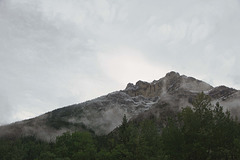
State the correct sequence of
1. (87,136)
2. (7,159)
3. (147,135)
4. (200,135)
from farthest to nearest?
(7,159) → (87,136) → (147,135) → (200,135)

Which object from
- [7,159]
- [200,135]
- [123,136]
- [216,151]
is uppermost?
[7,159]

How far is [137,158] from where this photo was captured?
32.1 metres

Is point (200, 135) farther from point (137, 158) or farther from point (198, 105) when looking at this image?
point (137, 158)

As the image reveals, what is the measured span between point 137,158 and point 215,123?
1124cm

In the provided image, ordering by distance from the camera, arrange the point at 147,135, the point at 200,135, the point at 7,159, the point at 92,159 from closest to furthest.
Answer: the point at 200,135
the point at 92,159
the point at 147,135
the point at 7,159

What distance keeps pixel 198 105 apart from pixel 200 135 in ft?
15.1

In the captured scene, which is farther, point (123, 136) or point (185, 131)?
point (123, 136)

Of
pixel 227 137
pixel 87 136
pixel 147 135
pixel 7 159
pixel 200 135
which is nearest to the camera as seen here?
pixel 200 135

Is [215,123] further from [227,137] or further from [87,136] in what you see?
[87,136]

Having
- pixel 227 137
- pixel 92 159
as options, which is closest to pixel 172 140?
pixel 227 137

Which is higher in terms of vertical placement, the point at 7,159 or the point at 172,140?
the point at 7,159

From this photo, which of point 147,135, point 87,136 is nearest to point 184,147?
point 147,135

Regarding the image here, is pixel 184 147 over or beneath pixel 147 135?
beneath

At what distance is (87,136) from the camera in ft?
153
